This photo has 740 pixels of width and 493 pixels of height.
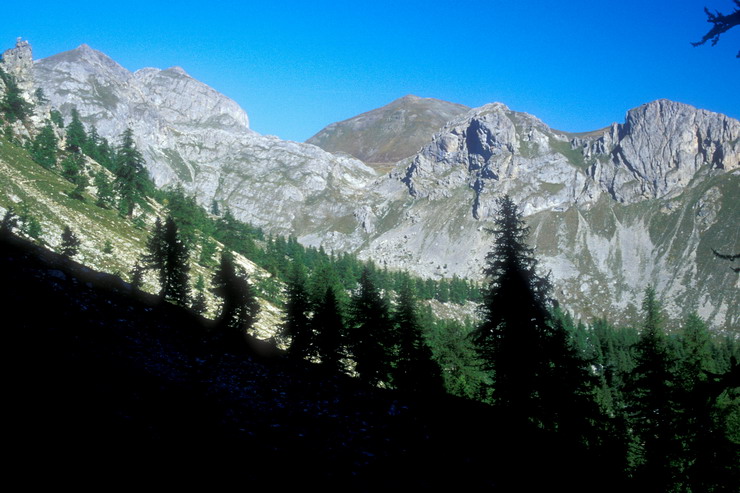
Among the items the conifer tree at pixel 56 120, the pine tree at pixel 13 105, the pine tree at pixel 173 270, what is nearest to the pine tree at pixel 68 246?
the pine tree at pixel 173 270

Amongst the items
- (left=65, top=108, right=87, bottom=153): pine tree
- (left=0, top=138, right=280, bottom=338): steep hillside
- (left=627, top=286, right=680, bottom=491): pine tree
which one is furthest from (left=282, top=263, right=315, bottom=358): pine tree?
(left=65, top=108, right=87, bottom=153): pine tree

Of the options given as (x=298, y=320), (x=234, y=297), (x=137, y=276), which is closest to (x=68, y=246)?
(x=137, y=276)

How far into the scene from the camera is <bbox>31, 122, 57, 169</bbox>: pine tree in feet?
201

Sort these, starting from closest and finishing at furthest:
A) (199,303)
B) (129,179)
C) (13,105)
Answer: (199,303)
(129,179)
(13,105)

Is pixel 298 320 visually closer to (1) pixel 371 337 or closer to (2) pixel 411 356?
(1) pixel 371 337

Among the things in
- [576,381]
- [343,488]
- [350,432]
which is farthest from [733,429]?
[343,488]

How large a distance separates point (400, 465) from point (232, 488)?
14.9ft

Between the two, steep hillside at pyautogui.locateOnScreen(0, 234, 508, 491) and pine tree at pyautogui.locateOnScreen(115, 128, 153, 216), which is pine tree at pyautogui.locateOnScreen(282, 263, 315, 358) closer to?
steep hillside at pyautogui.locateOnScreen(0, 234, 508, 491)

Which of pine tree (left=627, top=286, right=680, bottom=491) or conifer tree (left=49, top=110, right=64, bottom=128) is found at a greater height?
conifer tree (left=49, top=110, right=64, bottom=128)

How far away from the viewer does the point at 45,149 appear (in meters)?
63.4

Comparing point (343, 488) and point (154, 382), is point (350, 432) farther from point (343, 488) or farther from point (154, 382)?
point (154, 382)

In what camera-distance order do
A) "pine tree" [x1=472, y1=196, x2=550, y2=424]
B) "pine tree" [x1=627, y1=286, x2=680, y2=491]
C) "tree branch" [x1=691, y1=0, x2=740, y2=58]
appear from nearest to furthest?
"tree branch" [x1=691, y1=0, x2=740, y2=58], "pine tree" [x1=472, y1=196, x2=550, y2=424], "pine tree" [x1=627, y1=286, x2=680, y2=491]

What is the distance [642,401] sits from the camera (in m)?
25.2

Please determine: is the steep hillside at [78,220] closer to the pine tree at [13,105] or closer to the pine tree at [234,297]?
the pine tree at [234,297]
